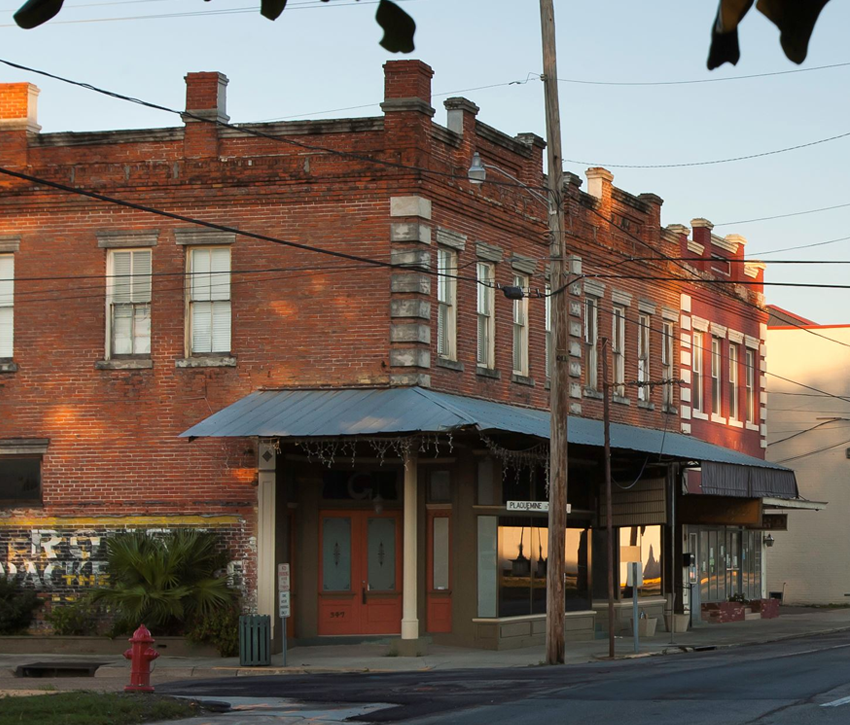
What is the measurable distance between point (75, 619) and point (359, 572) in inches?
195

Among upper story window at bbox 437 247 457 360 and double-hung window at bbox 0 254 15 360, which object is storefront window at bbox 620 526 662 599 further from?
double-hung window at bbox 0 254 15 360

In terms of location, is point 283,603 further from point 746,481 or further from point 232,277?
point 746,481

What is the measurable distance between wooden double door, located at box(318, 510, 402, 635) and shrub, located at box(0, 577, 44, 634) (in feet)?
16.6

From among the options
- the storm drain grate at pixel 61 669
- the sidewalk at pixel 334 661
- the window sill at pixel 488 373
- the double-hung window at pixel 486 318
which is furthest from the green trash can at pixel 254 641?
the double-hung window at pixel 486 318

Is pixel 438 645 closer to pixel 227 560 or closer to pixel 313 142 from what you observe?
pixel 227 560

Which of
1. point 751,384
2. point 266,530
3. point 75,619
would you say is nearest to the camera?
point 266,530

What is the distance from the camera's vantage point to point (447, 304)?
2553cm

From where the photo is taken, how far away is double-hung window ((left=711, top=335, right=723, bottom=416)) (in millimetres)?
36969

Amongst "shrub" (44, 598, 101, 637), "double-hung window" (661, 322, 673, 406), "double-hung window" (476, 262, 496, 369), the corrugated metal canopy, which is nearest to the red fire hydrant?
the corrugated metal canopy

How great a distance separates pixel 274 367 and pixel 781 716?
13.0 metres

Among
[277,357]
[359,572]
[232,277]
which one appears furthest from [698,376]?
[232,277]

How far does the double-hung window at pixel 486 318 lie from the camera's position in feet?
87.5

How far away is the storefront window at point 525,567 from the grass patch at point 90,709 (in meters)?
10.6

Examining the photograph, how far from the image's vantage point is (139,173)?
25.0 meters
